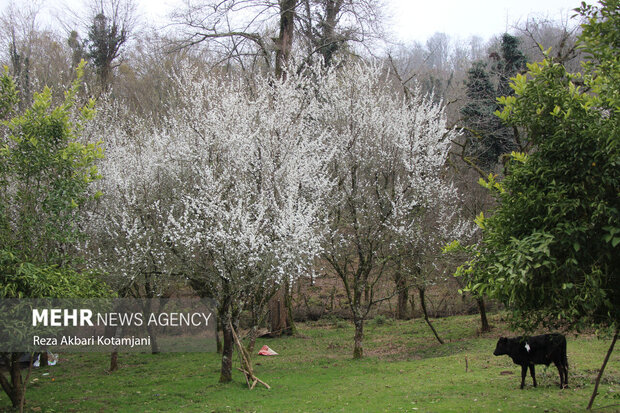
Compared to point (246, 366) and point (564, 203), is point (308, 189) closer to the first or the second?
point (246, 366)

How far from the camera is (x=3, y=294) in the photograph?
309 inches

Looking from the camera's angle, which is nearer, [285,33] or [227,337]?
[227,337]

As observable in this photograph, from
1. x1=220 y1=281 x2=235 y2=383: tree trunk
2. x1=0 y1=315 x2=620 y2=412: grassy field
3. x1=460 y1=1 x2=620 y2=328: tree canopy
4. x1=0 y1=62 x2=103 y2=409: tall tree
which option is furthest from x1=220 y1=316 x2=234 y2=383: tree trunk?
x1=460 y1=1 x2=620 y2=328: tree canopy

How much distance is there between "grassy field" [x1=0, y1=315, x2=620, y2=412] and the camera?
30.3 ft

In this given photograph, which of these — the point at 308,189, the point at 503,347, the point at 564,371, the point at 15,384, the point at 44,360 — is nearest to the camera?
the point at 15,384

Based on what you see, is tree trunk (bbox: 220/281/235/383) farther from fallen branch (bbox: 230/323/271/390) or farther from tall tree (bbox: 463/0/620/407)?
tall tree (bbox: 463/0/620/407)

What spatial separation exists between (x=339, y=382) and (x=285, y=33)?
16.1 m

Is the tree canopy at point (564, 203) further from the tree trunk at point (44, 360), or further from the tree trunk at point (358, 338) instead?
the tree trunk at point (44, 360)

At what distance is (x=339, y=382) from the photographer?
12.3m

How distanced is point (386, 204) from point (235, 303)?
6379mm

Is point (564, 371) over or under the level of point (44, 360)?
over

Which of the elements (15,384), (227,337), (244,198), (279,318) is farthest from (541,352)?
(279,318)

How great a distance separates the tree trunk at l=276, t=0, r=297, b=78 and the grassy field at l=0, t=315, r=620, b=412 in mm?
12543

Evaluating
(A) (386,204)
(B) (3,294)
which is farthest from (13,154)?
(A) (386,204)
